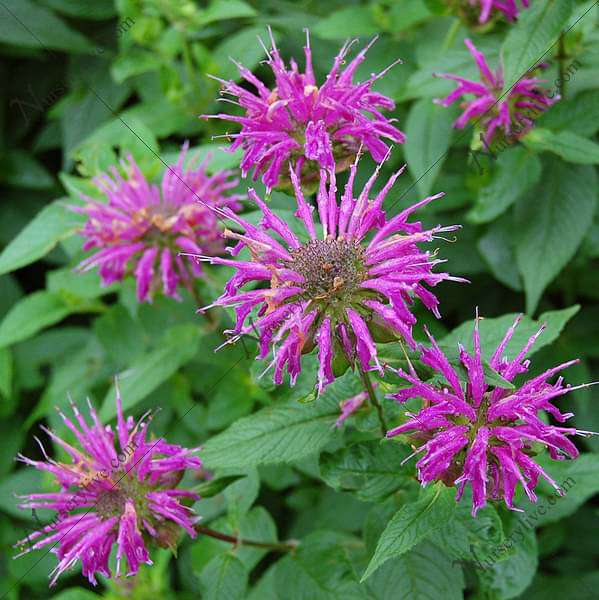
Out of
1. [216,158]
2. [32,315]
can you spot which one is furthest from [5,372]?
[216,158]

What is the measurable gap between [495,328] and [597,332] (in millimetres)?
714

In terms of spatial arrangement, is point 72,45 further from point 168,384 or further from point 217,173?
point 168,384

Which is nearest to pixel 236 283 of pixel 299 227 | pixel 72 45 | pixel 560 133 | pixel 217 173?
pixel 299 227

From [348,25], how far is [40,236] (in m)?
0.87

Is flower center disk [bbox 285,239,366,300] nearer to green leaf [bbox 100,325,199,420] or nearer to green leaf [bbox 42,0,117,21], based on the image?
green leaf [bbox 100,325,199,420]

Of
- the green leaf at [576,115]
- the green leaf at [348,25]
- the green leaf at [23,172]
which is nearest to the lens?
the green leaf at [576,115]

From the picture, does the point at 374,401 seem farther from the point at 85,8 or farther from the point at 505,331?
the point at 85,8

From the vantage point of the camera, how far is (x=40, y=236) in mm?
1675

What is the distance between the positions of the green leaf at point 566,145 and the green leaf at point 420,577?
2.36ft

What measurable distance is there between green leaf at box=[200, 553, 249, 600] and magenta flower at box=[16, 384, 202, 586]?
0.14 m

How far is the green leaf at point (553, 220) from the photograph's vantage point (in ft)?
5.04

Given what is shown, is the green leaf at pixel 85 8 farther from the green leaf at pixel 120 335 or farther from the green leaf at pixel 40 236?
the green leaf at pixel 120 335

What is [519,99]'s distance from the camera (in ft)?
4.78

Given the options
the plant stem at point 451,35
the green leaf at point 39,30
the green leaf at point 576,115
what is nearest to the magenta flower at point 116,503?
the green leaf at point 576,115
